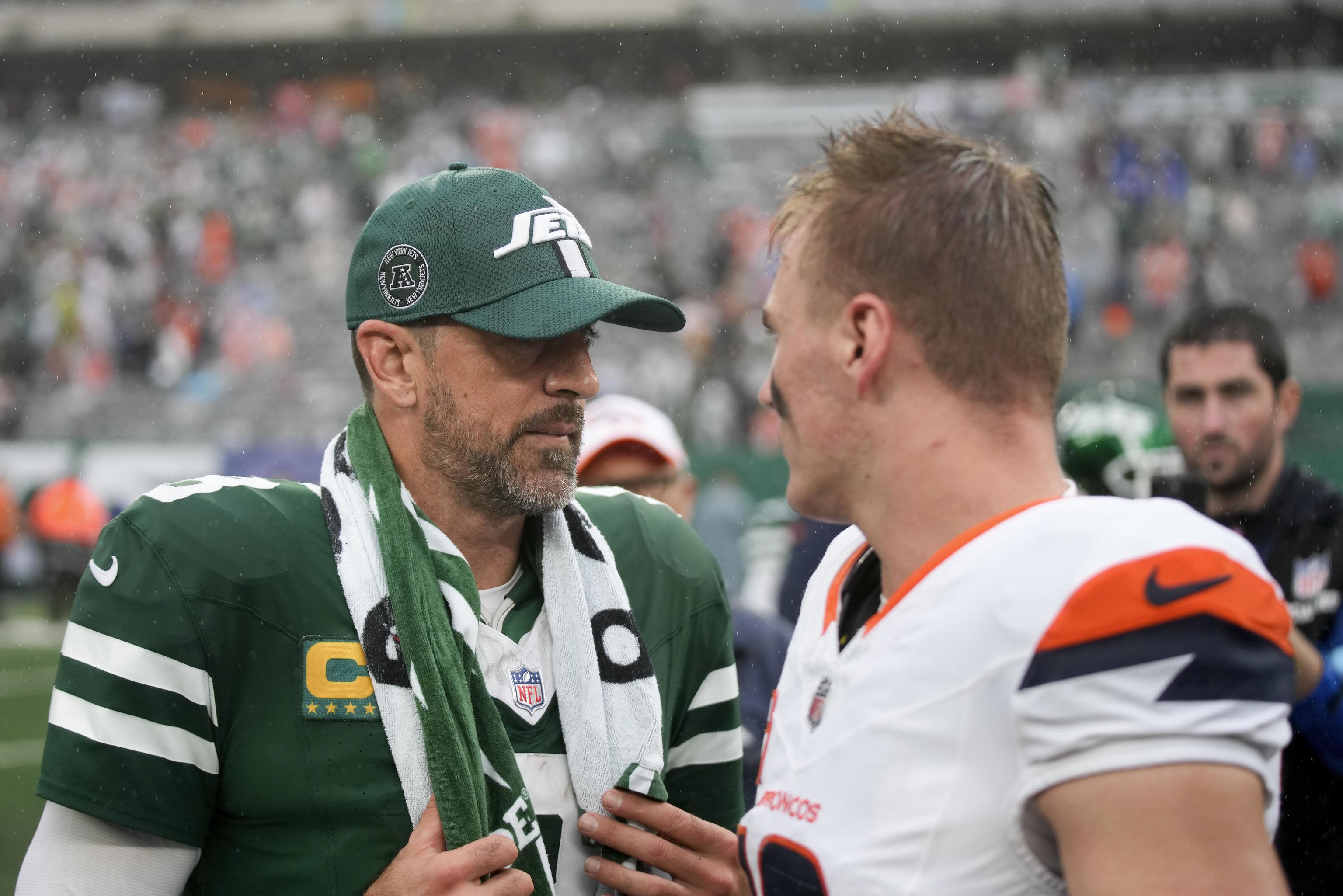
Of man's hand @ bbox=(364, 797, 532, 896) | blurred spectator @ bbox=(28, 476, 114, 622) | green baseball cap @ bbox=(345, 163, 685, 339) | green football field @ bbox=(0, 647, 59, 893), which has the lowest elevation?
green football field @ bbox=(0, 647, 59, 893)

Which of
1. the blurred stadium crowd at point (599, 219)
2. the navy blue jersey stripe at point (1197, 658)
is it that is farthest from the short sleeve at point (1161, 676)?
the blurred stadium crowd at point (599, 219)

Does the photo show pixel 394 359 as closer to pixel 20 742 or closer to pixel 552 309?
pixel 552 309

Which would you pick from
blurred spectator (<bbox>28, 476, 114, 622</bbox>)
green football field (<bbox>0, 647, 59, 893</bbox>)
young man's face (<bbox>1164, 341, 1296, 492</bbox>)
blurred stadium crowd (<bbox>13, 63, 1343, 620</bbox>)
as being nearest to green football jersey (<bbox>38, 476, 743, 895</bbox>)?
green football field (<bbox>0, 647, 59, 893</bbox>)

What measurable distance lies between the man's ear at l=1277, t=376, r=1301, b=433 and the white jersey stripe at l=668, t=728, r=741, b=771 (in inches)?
77.7

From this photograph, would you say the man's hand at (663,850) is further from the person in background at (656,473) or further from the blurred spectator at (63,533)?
the blurred spectator at (63,533)

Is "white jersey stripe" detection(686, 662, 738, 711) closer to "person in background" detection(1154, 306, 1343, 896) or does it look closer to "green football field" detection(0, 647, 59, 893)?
"person in background" detection(1154, 306, 1343, 896)

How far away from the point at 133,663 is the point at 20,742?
7650 millimetres

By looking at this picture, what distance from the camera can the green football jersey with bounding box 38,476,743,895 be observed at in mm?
1591

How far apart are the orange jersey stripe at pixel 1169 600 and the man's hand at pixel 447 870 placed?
0.77 m

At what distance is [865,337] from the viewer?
4.54ft

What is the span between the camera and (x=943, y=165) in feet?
4.53

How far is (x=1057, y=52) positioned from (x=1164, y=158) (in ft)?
22.0

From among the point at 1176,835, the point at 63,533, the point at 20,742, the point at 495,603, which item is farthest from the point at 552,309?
the point at 63,533

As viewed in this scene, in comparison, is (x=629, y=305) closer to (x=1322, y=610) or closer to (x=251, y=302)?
(x=1322, y=610)
